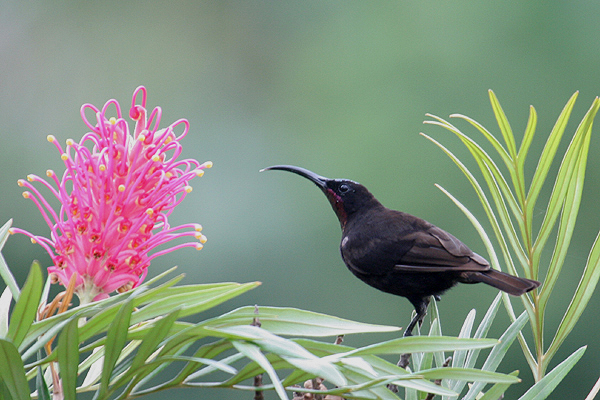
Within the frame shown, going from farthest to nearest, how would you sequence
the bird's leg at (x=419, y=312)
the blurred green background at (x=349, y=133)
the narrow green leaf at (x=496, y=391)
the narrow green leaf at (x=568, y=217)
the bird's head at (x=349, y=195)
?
1. the blurred green background at (x=349, y=133)
2. the bird's head at (x=349, y=195)
3. the bird's leg at (x=419, y=312)
4. the narrow green leaf at (x=568, y=217)
5. the narrow green leaf at (x=496, y=391)

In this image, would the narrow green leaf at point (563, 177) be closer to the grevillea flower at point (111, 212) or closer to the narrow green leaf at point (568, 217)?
the narrow green leaf at point (568, 217)

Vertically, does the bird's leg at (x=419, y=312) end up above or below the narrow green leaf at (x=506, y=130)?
below

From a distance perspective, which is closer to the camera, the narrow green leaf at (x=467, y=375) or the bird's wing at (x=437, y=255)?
the narrow green leaf at (x=467, y=375)

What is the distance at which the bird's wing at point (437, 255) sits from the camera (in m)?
1.27

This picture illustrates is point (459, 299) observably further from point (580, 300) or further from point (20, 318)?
point (20, 318)

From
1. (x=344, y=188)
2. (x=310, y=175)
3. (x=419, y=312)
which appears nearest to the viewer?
(x=419, y=312)

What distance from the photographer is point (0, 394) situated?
710 mm

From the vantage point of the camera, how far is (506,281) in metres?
1.04

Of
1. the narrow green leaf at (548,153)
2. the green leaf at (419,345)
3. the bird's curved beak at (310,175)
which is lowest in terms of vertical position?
the green leaf at (419,345)

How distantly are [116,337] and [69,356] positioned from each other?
0.20 ft

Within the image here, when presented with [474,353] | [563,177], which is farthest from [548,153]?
[474,353]

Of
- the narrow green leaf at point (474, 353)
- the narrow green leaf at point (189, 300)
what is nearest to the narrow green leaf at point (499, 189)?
the narrow green leaf at point (474, 353)

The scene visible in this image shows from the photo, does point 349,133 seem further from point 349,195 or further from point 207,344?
point 207,344

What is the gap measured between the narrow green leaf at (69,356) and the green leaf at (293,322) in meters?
0.15
